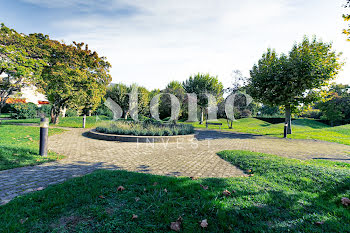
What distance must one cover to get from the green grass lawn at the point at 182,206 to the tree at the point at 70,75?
42.8ft

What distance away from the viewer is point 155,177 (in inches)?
153

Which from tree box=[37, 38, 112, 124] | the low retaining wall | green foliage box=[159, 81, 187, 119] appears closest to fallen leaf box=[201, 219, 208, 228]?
the low retaining wall

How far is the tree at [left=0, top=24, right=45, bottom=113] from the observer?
1073 cm

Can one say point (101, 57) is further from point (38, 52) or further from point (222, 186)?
point (222, 186)

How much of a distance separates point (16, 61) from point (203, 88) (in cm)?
2247

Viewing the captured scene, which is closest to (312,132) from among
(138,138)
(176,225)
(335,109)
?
(138,138)

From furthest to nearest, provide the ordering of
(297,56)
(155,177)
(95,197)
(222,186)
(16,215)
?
(297,56), (155,177), (222,186), (95,197), (16,215)

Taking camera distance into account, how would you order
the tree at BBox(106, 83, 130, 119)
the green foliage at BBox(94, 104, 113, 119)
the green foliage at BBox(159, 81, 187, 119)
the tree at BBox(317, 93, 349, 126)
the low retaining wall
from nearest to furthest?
the low retaining wall
the green foliage at BBox(159, 81, 187, 119)
the tree at BBox(106, 83, 130, 119)
the tree at BBox(317, 93, 349, 126)
the green foliage at BBox(94, 104, 113, 119)

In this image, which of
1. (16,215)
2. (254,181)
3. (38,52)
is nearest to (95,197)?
(16,215)

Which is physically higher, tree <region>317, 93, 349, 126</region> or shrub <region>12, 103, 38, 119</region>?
tree <region>317, 93, 349, 126</region>

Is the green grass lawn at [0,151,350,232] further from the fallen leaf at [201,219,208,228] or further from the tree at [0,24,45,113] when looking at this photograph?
the tree at [0,24,45,113]

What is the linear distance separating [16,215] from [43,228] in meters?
0.59

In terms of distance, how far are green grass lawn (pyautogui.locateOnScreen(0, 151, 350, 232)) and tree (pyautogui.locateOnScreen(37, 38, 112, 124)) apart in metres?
13.1

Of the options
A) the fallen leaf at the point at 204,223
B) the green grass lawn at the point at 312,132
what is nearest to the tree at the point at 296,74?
the green grass lawn at the point at 312,132
